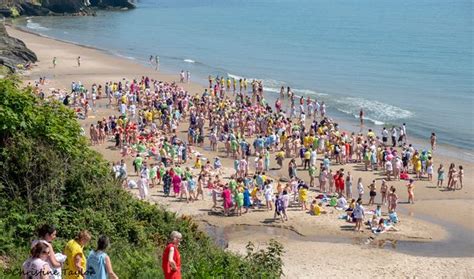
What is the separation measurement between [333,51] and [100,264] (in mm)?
67663

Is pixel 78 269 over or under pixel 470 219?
over

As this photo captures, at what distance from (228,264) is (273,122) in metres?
21.1

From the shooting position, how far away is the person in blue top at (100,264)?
27.2ft

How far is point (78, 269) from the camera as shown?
8.51 meters

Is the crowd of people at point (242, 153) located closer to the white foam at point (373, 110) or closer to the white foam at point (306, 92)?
the white foam at point (373, 110)

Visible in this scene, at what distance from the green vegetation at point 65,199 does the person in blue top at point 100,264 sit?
350 centimetres

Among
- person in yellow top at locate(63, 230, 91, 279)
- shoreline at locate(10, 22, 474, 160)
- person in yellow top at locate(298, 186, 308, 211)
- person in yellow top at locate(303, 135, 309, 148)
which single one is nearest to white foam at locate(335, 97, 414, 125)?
shoreline at locate(10, 22, 474, 160)

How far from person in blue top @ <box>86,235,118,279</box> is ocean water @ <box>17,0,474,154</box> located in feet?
98.3

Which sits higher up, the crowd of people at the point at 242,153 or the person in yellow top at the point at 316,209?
the crowd of people at the point at 242,153

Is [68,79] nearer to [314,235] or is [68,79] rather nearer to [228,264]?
[314,235]

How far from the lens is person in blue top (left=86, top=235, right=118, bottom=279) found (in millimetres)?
8289

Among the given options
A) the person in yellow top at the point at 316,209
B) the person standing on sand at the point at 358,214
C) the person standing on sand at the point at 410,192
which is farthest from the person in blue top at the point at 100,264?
the person standing on sand at the point at 410,192

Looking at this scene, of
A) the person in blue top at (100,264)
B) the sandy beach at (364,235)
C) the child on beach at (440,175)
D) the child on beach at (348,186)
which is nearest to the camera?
the person in blue top at (100,264)

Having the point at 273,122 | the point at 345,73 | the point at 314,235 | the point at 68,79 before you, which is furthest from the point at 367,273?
the point at 345,73
